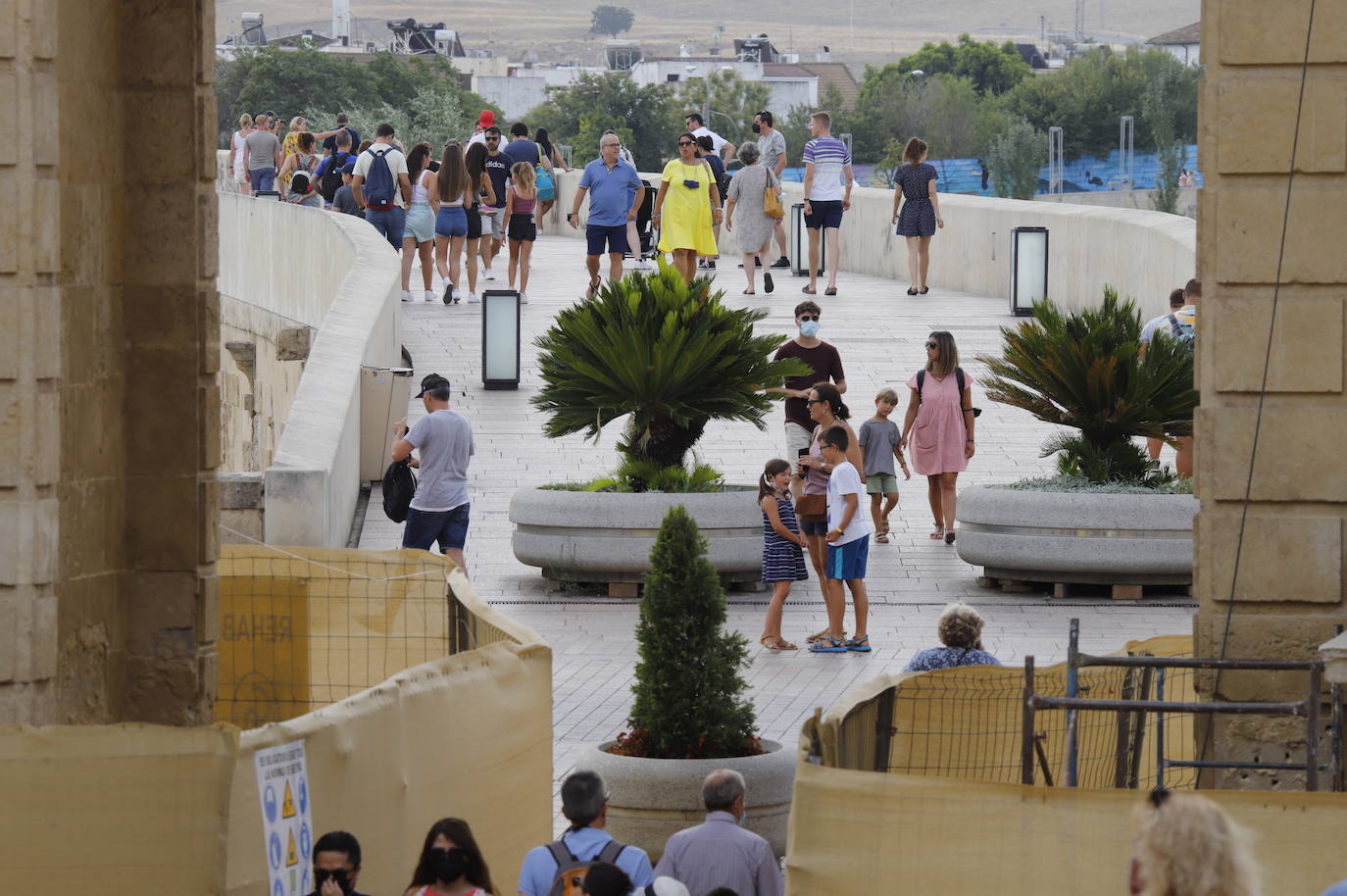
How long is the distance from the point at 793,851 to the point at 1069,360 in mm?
8498

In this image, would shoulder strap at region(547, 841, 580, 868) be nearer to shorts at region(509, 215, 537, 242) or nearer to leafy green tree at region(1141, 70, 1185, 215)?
shorts at region(509, 215, 537, 242)

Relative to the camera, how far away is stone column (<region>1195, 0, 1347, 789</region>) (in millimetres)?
8938

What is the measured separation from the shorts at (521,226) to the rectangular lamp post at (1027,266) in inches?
229

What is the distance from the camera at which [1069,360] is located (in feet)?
50.0

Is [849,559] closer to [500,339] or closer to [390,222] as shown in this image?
[500,339]

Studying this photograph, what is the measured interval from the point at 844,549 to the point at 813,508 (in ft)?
2.14

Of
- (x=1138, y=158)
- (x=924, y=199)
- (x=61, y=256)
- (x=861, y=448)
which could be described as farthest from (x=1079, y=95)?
(x=61, y=256)

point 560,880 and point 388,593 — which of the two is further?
point 388,593

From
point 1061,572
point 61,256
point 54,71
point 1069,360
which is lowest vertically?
point 1061,572

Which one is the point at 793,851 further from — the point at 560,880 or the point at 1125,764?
the point at 1125,764

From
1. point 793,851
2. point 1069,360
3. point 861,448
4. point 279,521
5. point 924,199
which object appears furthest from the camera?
point 924,199

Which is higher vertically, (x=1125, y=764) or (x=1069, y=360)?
(x=1069, y=360)

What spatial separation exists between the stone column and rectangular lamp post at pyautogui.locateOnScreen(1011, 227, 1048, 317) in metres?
18.6

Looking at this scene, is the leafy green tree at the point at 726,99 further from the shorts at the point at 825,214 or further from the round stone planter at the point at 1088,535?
the round stone planter at the point at 1088,535
